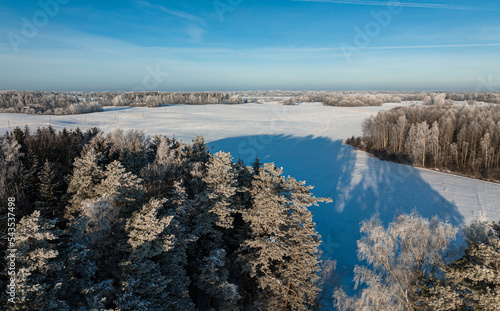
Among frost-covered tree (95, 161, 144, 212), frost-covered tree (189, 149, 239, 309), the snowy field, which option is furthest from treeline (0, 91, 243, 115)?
frost-covered tree (189, 149, 239, 309)

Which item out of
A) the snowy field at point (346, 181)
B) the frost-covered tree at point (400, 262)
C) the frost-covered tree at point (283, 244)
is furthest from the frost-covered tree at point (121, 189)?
the snowy field at point (346, 181)

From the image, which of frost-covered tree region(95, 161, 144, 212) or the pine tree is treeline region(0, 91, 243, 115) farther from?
frost-covered tree region(95, 161, 144, 212)

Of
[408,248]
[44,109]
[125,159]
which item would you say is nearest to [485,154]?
[408,248]

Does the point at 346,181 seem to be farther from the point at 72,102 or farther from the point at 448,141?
the point at 72,102

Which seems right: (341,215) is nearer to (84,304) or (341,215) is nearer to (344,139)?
(84,304)

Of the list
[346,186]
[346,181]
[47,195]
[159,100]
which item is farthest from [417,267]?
[159,100]
